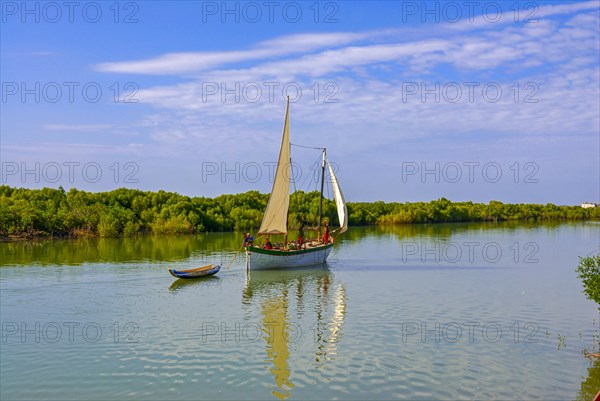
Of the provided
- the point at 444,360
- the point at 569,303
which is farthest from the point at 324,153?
the point at 444,360

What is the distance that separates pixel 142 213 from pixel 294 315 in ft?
206

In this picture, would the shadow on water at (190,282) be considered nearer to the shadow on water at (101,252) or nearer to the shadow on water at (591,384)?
the shadow on water at (101,252)

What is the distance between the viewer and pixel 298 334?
1986 cm

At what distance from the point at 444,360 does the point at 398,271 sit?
2127 cm

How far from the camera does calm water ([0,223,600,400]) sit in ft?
47.4

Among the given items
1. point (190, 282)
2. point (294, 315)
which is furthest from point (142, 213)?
point (294, 315)

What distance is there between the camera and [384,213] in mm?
123000

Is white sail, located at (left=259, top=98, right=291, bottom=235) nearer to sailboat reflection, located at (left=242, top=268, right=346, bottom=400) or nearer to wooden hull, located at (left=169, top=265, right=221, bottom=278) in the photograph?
sailboat reflection, located at (left=242, top=268, right=346, bottom=400)

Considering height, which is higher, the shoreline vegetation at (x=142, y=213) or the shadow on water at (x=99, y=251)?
the shoreline vegetation at (x=142, y=213)

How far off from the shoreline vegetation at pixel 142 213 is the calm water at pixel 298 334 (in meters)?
32.9

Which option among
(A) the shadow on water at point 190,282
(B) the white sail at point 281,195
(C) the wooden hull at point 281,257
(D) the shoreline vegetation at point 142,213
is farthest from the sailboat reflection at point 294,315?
(D) the shoreline vegetation at point 142,213

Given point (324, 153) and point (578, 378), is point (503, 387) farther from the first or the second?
point (324, 153)

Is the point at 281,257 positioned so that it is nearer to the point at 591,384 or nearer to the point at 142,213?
the point at 591,384

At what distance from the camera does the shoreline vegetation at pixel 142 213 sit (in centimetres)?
6869
